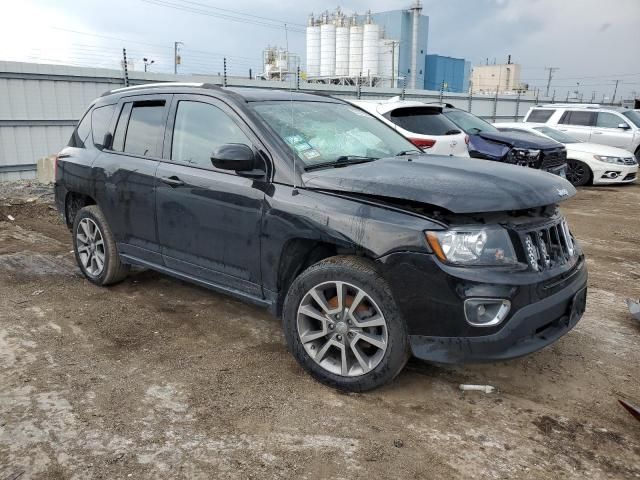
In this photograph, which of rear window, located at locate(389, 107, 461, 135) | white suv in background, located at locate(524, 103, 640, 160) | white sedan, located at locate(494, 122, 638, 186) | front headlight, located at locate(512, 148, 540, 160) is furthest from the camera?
white suv in background, located at locate(524, 103, 640, 160)

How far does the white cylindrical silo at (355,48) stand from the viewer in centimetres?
3969

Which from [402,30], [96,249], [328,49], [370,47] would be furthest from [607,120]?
[402,30]

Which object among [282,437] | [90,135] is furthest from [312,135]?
[90,135]

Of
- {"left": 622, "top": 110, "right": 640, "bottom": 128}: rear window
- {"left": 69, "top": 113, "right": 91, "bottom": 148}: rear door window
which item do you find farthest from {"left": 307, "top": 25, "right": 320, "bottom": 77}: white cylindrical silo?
{"left": 69, "top": 113, "right": 91, "bottom": 148}: rear door window

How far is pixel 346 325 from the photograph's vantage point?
3.03 meters

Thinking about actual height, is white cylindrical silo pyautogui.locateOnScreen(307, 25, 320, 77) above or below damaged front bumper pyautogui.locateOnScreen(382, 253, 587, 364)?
above

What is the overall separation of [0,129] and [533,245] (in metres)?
10.7

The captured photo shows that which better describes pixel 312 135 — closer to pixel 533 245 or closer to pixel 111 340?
pixel 533 245

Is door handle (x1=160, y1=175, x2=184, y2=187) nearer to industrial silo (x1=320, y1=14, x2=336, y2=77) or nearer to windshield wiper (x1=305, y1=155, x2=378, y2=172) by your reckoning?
windshield wiper (x1=305, y1=155, x2=378, y2=172)

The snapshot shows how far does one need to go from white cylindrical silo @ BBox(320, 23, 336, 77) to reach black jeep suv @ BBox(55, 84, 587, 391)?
37.4 meters

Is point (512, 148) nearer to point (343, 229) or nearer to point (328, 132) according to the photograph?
point (328, 132)

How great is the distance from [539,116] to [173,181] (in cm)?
1300

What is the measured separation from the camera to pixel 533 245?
290 centimetres

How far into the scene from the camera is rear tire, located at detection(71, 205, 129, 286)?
15.4ft
